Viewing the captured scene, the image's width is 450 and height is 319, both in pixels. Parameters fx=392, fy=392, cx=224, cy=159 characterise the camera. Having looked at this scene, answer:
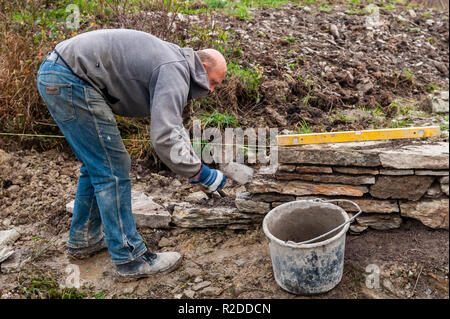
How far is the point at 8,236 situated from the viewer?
3.28m

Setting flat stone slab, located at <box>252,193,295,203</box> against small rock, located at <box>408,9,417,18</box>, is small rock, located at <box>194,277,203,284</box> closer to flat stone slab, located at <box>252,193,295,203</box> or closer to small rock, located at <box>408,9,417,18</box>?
flat stone slab, located at <box>252,193,295,203</box>

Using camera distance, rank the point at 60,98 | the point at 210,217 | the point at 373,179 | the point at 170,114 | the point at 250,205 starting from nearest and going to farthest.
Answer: the point at 170,114 < the point at 60,98 < the point at 373,179 < the point at 250,205 < the point at 210,217

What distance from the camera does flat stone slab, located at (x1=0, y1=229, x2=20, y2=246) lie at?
3219 mm

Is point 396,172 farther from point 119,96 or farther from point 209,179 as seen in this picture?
point 119,96

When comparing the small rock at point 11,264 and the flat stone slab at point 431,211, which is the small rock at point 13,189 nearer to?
the small rock at point 11,264

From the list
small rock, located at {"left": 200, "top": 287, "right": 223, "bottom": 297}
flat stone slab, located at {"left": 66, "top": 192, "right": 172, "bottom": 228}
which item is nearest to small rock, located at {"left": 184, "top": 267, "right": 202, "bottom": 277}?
small rock, located at {"left": 200, "top": 287, "right": 223, "bottom": 297}

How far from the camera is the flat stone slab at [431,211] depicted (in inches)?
105

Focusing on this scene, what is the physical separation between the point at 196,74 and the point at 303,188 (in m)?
1.19

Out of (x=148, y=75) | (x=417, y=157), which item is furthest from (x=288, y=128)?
(x=148, y=75)

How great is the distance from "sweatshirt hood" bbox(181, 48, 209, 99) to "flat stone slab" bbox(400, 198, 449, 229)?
5.44ft

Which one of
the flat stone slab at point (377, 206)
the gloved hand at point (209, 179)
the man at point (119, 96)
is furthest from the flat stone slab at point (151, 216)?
the flat stone slab at point (377, 206)

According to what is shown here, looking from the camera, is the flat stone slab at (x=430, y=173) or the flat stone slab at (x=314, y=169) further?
the flat stone slab at (x=314, y=169)
